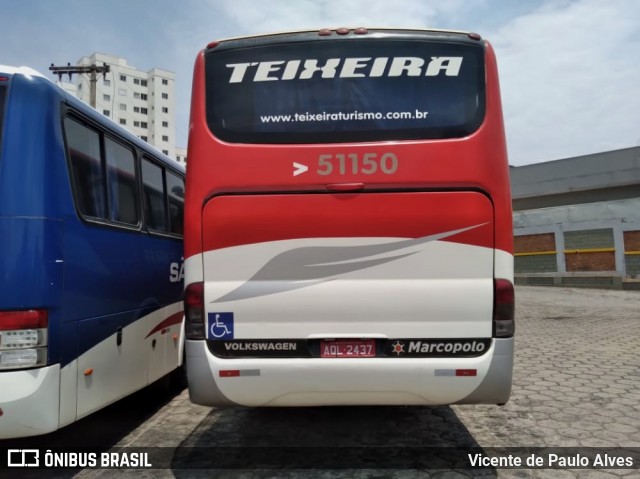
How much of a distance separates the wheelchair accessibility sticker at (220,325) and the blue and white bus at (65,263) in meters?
1.05

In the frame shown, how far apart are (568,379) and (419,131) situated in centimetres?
487

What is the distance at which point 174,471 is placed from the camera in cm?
405

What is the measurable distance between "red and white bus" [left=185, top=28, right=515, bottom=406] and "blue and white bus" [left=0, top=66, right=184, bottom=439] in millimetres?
884

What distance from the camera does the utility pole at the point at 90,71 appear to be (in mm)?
27156

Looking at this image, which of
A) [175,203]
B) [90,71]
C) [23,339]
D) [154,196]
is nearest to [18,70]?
[23,339]

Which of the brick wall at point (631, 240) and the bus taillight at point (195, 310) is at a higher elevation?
the brick wall at point (631, 240)

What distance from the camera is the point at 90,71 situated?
27.2 m

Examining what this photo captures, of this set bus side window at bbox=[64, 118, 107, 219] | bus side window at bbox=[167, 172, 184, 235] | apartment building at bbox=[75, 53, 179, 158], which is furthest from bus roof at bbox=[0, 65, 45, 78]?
apartment building at bbox=[75, 53, 179, 158]

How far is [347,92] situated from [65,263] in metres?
2.43

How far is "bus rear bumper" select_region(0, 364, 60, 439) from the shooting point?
337cm

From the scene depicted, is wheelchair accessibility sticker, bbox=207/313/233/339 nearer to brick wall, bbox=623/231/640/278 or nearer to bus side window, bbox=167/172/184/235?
bus side window, bbox=167/172/184/235

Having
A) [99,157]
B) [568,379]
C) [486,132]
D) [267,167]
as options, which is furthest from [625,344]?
[99,157]

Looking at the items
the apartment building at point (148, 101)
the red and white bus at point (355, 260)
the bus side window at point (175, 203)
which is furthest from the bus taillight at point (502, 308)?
the apartment building at point (148, 101)

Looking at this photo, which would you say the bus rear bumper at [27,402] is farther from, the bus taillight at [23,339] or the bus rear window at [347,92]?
the bus rear window at [347,92]
